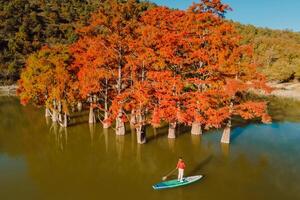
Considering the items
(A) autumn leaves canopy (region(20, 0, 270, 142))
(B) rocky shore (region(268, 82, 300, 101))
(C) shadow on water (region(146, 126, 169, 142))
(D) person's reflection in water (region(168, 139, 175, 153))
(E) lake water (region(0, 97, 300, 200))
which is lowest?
(E) lake water (region(0, 97, 300, 200))

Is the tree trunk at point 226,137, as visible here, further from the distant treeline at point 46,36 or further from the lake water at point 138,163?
the distant treeline at point 46,36

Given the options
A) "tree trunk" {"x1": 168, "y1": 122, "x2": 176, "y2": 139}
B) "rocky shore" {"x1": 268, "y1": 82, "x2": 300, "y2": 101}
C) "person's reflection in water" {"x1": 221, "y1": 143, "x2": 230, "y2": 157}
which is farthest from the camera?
Result: "rocky shore" {"x1": 268, "y1": 82, "x2": 300, "y2": 101}

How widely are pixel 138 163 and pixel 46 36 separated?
4586 inches

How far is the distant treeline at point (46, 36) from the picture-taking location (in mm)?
104188

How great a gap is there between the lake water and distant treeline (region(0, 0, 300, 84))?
6438 cm

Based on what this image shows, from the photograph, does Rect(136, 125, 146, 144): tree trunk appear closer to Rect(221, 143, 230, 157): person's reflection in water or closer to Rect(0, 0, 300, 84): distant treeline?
Rect(221, 143, 230, 157): person's reflection in water

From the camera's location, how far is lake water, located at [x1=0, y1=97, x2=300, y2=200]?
23.1 meters

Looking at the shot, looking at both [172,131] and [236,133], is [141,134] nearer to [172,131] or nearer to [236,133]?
[172,131]

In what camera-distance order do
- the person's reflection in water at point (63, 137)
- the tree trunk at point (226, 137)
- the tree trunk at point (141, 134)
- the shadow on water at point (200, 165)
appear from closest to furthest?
the shadow on water at point (200, 165) → the tree trunk at point (141, 134) → the person's reflection in water at point (63, 137) → the tree trunk at point (226, 137)

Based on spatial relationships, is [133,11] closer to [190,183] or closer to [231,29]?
[231,29]

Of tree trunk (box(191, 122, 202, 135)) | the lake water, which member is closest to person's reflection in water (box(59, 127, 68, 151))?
the lake water

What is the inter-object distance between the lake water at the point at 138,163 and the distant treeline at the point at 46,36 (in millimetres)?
64384

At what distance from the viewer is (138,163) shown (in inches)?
1177

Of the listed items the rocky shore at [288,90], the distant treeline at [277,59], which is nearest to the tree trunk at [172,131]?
the distant treeline at [277,59]
